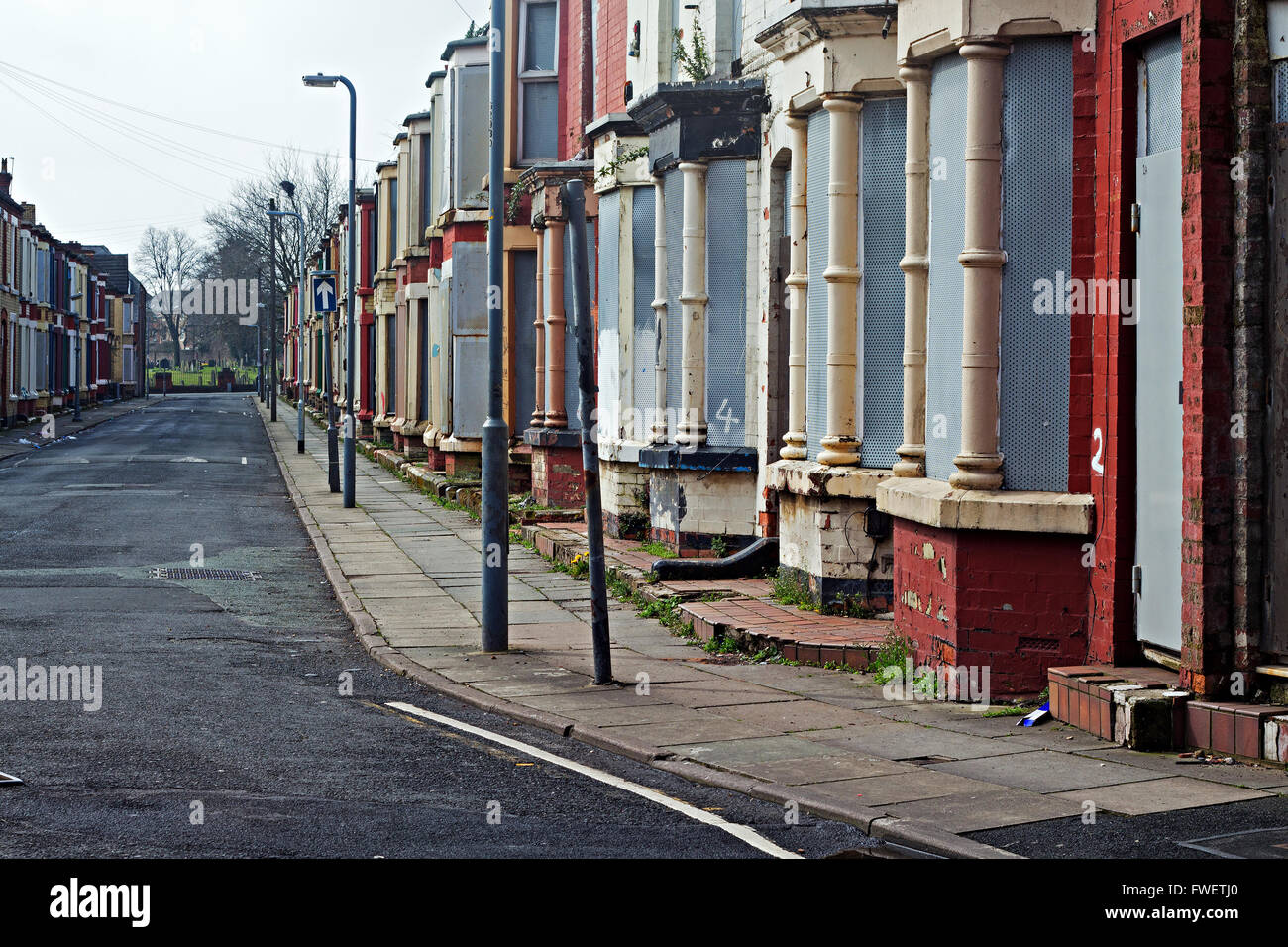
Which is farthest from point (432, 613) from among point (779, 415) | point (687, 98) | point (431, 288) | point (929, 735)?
point (431, 288)

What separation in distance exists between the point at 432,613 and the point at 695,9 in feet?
21.8

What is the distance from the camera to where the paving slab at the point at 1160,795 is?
23.1ft

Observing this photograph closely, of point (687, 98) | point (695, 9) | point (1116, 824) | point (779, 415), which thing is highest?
point (695, 9)

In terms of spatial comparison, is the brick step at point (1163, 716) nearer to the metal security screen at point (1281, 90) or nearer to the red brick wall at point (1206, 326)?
the red brick wall at point (1206, 326)

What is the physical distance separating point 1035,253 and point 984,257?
0.31 metres

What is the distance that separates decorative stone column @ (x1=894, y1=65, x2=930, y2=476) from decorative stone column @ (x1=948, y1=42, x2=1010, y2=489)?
89 centimetres

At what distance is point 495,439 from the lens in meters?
12.1

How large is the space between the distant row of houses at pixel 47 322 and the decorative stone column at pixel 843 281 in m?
44.8

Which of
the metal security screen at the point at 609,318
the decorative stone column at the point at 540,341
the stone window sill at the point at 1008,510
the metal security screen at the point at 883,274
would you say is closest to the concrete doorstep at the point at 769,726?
the stone window sill at the point at 1008,510


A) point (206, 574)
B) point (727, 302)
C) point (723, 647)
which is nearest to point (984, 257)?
point (723, 647)

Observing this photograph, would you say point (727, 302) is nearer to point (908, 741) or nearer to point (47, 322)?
point (908, 741)

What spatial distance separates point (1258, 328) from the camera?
8203mm

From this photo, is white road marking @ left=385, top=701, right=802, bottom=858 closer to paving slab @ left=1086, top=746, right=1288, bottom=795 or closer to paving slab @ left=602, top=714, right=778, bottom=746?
paving slab @ left=602, top=714, right=778, bottom=746

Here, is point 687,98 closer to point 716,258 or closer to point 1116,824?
point 716,258
